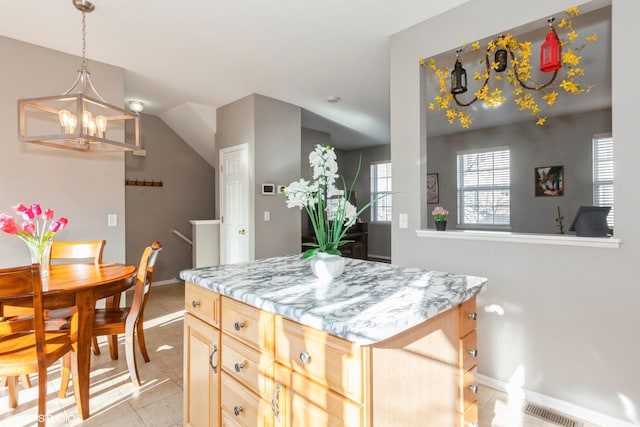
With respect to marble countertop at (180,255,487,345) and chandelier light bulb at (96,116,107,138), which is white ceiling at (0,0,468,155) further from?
marble countertop at (180,255,487,345)

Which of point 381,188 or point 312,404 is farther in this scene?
point 381,188

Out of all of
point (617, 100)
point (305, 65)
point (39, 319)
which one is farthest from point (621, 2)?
point (39, 319)

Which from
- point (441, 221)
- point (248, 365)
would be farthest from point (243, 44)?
point (248, 365)

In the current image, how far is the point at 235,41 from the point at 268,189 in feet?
6.10

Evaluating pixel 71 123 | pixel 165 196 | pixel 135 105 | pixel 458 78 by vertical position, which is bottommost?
pixel 165 196

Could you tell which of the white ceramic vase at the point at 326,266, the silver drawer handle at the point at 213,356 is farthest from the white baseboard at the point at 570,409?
the silver drawer handle at the point at 213,356

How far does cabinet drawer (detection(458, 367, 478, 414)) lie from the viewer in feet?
4.48

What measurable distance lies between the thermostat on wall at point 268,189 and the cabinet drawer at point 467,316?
3289mm

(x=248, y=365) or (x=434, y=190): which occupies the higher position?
(x=434, y=190)

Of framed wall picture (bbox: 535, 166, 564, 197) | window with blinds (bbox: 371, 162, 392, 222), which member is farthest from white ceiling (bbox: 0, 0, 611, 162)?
window with blinds (bbox: 371, 162, 392, 222)

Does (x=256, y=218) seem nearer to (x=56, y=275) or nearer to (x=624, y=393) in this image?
(x=56, y=275)

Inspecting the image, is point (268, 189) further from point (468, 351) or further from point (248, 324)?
point (468, 351)

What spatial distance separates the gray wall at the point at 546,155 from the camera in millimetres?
5137

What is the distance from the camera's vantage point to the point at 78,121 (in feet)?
7.08
